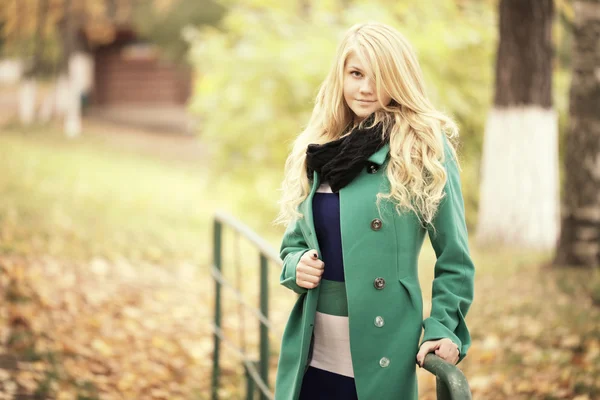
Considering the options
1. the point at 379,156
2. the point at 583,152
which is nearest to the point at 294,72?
the point at 583,152

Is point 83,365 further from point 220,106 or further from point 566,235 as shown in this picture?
point 220,106

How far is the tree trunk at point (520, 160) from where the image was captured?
8.01m

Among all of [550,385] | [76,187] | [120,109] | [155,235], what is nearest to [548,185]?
[550,385]

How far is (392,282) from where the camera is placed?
208 centimetres

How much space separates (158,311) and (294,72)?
4245mm

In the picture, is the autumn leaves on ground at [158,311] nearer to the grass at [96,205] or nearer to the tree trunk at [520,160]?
the grass at [96,205]

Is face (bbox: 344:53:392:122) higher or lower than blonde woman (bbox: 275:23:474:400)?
higher

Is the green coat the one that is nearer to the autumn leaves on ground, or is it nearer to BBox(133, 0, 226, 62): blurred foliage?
the autumn leaves on ground

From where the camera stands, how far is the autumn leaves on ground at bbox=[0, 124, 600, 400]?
15.4 feet

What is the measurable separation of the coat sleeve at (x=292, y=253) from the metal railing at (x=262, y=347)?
0.45 metres

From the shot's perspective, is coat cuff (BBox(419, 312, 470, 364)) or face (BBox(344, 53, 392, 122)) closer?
coat cuff (BBox(419, 312, 470, 364))

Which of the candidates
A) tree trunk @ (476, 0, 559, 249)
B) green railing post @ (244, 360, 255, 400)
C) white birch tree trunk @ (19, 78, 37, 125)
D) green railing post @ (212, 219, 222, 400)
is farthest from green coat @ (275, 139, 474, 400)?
white birch tree trunk @ (19, 78, 37, 125)

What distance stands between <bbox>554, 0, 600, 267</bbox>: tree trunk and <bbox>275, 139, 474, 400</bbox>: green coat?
486 centimetres

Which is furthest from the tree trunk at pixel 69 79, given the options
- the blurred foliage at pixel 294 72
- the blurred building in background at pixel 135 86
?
the blurred foliage at pixel 294 72
